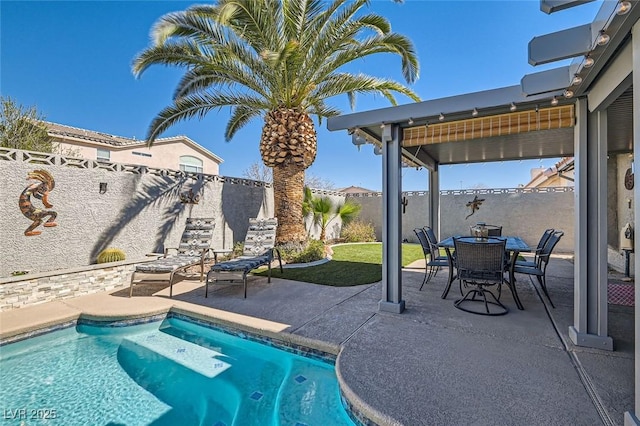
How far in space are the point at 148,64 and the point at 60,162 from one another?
313 cm

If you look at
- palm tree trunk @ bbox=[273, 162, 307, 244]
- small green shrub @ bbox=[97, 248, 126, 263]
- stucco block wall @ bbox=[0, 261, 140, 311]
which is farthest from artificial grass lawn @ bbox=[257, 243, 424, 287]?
small green shrub @ bbox=[97, 248, 126, 263]

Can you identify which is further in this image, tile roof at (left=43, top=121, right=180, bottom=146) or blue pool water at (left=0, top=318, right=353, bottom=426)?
tile roof at (left=43, top=121, right=180, bottom=146)

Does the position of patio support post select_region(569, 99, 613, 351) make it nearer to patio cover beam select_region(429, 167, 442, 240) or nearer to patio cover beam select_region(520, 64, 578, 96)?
patio cover beam select_region(520, 64, 578, 96)

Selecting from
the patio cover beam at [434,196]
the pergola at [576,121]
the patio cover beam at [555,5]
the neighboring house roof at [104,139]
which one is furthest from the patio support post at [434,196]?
the neighboring house roof at [104,139]

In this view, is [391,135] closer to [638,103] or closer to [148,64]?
[638,103]

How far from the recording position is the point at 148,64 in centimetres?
735

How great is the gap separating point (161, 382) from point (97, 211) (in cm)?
556

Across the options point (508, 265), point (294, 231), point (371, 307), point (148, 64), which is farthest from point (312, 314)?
point (148, 64)

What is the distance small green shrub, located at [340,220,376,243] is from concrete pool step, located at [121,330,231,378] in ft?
35.9

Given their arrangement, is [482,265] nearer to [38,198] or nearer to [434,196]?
[434,196]

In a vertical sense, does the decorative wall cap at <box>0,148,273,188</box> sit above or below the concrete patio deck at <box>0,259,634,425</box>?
above

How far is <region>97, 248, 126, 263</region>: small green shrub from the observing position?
23.2 ft

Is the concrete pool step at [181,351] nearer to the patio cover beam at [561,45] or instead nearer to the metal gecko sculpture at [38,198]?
the metal gecko sculpture at [38,198]

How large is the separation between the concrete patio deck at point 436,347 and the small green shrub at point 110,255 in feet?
3.94
